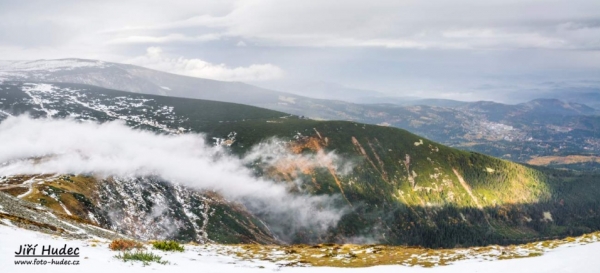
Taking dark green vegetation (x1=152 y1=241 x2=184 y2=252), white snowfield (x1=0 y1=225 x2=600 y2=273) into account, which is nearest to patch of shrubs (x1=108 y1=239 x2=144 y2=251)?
white snowfield (x1=0 y1=225 x2=600 y2=273)

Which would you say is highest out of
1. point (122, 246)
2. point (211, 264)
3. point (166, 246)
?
point (122, 246)

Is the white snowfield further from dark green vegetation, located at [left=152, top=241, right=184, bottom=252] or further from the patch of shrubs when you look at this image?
dark green vegetation, located at [left=152, top=241, right=184, bottom=252]

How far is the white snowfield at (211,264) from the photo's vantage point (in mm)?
17156

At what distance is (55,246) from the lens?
21.1 meters

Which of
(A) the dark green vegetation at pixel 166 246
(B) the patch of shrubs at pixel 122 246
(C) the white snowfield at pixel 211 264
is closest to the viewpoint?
(C) the white snowfield at pixel 211 264

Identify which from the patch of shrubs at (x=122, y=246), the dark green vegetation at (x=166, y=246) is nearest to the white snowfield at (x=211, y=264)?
the patch of shrubs at (x=122, y=246)

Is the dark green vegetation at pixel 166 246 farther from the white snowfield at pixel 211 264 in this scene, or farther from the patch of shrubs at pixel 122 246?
the patch of shrubs at pixel 122 246

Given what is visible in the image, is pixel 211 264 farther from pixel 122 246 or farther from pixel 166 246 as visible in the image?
pixel 122 246

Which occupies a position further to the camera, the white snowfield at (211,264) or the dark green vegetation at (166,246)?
the dark green vegetation at (166,246)

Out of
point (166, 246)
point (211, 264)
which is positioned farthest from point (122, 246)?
point (211, 264)

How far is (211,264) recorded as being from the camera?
2306cm

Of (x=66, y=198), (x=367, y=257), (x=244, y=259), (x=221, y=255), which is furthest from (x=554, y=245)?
(x=66, y=198)

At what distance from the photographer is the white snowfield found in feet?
56.3

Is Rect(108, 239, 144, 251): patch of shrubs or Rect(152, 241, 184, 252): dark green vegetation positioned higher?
Rect(108, 239, 144, 251): patch of shrubs
